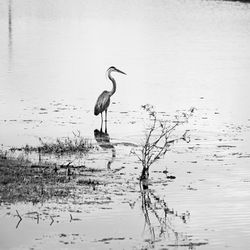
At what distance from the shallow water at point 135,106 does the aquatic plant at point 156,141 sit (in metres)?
0.20

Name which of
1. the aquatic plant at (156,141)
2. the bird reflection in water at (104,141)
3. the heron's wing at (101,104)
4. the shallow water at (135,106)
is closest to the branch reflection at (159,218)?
the shallow water at (135,106)

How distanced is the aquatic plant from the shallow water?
196 mm

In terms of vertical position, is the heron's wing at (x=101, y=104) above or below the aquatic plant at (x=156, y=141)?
above

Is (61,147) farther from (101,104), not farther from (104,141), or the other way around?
(101,104)

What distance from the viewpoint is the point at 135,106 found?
22.1 m

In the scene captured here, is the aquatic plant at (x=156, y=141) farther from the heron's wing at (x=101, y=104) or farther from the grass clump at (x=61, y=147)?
the heron's wing at (x=101, y=104)

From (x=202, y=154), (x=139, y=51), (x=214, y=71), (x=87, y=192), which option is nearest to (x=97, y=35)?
(x=139, y=51)

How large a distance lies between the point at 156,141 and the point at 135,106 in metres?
7.86

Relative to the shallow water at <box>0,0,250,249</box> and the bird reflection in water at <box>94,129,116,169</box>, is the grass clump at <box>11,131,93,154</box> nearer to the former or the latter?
the shallow water at <box>0,0,250,249</box>

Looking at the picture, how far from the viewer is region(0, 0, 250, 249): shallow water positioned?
11398 millimetres

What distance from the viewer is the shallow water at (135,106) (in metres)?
11.4

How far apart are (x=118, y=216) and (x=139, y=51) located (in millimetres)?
25174

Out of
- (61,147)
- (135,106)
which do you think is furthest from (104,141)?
(135,106)

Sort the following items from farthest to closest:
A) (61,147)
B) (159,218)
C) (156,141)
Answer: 1. (61,147)
2. (156,141)
3. (159,218)
